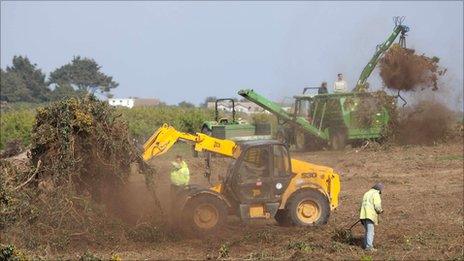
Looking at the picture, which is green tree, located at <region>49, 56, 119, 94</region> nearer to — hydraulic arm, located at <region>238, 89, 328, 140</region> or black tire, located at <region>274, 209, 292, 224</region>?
hydraulic arm, located at <region>238, 89, 328, 140</region>

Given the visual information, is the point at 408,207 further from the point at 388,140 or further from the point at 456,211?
the point at 388,140

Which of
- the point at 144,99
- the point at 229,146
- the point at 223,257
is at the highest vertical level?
the point at 144,99

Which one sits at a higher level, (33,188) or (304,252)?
(33,188)

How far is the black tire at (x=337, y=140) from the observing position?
29.5 meters

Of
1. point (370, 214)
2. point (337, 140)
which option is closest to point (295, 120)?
point (337, 140)

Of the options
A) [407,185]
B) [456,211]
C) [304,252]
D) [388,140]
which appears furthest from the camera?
[388,140]

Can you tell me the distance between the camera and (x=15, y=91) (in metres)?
73.8

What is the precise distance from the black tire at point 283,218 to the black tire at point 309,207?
126mm

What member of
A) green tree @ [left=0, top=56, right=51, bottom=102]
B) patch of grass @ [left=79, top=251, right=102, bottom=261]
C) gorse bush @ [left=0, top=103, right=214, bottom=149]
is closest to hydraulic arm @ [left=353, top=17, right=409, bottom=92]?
gorse bush @ [left=0, top=103, right=214, bottom=149]

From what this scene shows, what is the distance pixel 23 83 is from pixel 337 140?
5643cm

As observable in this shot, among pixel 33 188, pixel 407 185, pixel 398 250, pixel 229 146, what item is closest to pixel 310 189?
pixel 229 146

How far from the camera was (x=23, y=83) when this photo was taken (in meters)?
77.8

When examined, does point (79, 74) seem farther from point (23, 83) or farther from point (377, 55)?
point (377, 55)

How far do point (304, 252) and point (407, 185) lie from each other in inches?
405
